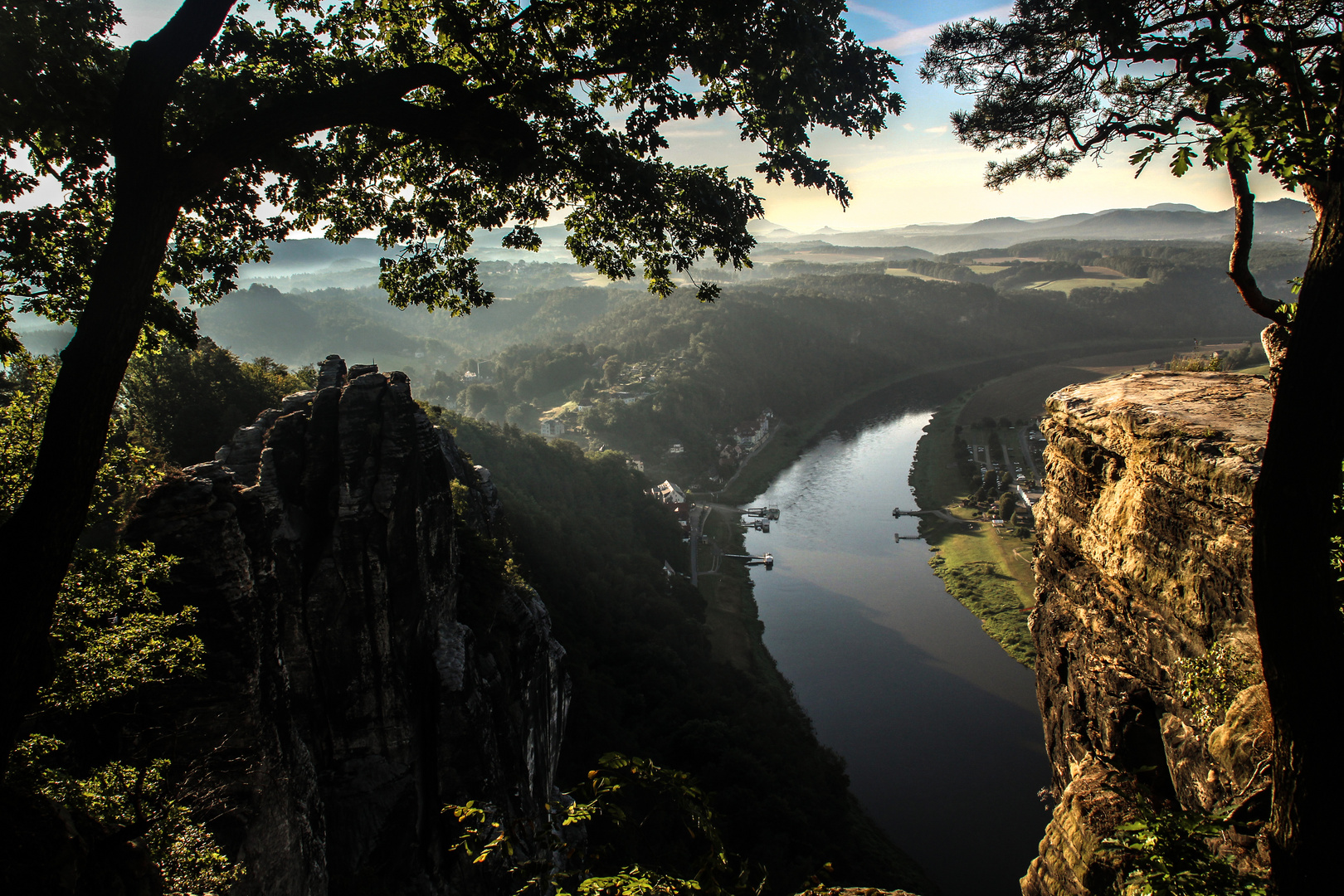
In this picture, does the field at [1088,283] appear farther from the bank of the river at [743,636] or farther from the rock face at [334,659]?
the rock face at [334,659]

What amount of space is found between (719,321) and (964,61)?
123 meters

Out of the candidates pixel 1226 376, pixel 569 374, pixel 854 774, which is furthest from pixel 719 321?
pixel 1226 376

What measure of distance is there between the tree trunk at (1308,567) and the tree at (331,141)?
348 centimetres

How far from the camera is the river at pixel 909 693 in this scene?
27125mm

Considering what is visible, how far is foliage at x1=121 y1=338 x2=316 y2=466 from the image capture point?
21984mm

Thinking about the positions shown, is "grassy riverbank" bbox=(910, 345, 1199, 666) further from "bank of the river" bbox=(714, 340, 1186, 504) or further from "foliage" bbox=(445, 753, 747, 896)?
"foliage" bbox=(445, 753, 747, 896)

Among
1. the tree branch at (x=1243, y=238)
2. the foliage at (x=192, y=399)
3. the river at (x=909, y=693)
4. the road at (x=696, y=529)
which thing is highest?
the tree branch at (x=1243, y=238)

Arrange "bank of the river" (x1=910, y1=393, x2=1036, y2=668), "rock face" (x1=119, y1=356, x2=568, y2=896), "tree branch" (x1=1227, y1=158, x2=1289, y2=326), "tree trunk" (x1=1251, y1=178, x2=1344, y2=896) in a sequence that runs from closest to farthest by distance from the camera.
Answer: "tree trunk" (x1=1251, y1=178, x2=1344, y2=896)
"tree branch" (x1=1227, y1=158, x2=1289, y2=326)
"rock face" (x1=119, y1=356, x2=568, y2=896)
"bank of the river" (x1=910, y1=393, x2=1036, y2=668)

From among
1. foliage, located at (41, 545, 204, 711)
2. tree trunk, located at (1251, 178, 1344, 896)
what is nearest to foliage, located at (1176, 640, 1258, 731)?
tree trunk, located at (1251, 178, 1344, 896)

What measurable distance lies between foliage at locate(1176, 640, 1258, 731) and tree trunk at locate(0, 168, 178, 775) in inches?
382

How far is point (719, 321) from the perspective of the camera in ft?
425

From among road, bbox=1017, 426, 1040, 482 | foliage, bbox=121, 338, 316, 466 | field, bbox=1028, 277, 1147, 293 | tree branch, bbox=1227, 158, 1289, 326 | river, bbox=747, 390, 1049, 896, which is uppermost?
field, bbox=1028, 277, 1147, 293

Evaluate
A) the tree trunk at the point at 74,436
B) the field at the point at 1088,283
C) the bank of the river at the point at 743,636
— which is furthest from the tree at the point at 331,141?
the field at the point at 1088,283

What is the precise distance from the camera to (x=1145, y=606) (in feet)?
30.3
